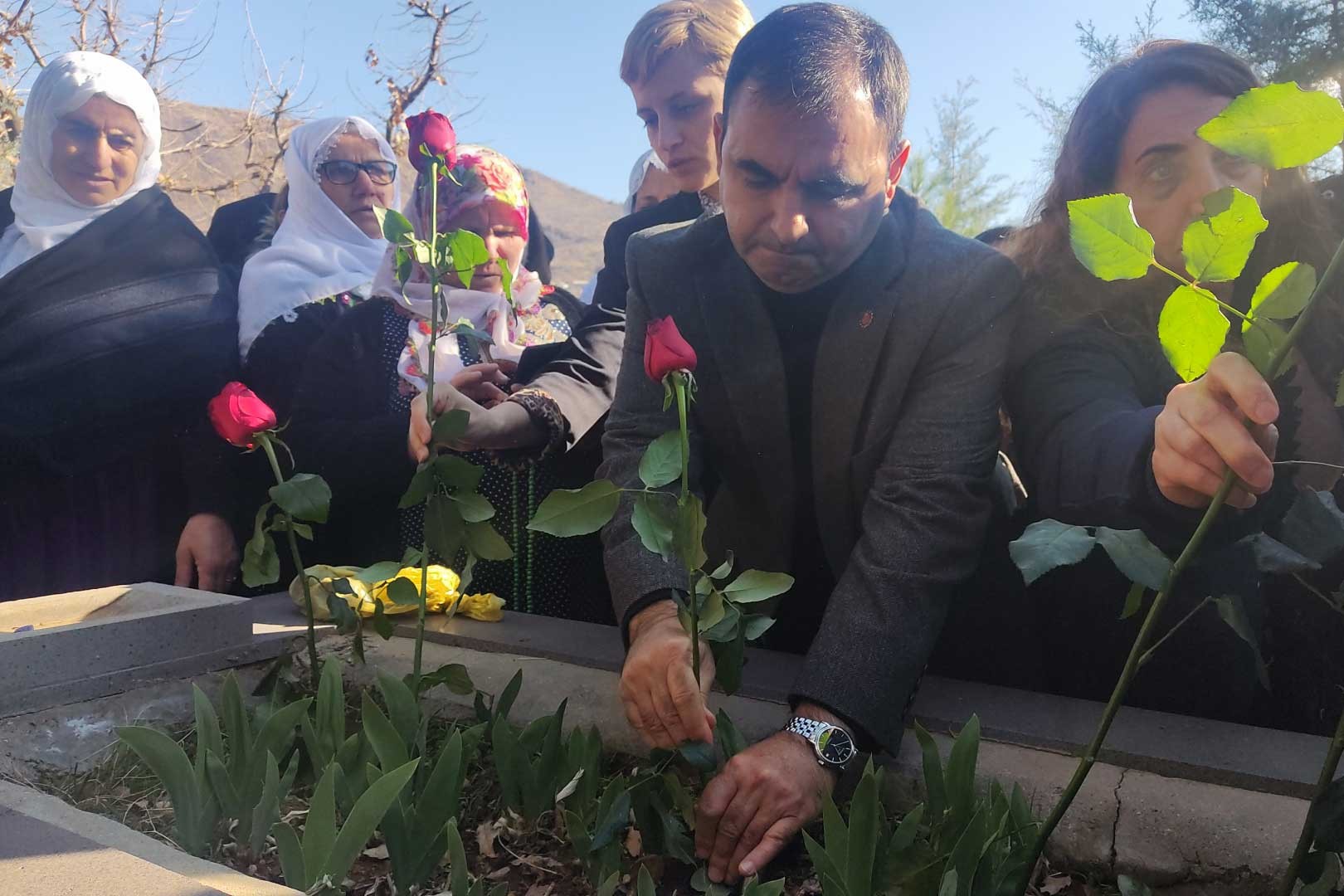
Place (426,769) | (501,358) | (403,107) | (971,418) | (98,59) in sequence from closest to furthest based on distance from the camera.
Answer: (426,769), (971,418), (501,358), (98,59), (403,107)

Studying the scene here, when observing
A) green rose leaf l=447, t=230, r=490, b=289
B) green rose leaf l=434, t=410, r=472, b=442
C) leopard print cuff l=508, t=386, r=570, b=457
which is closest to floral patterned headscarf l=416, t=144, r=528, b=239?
leopard print cuff l=508, t=386, r=570, b=457

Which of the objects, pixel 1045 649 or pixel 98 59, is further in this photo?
pixel 98 59

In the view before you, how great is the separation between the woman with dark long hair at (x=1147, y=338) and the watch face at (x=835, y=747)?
0.50m

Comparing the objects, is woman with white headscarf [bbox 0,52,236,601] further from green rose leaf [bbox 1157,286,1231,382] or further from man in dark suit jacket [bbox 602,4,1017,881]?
green rose leaf [bbox 1157,286,1231,382]

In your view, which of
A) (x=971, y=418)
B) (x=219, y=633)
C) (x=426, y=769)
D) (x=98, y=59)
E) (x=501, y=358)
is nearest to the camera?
(x=426, y=769)

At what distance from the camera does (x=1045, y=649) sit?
2137 millimetres

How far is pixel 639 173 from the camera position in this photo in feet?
12.3

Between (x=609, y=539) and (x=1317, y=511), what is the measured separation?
110cm

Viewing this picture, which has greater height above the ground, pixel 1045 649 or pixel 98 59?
pixel 98 59

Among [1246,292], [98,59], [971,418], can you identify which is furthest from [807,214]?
[98,59]

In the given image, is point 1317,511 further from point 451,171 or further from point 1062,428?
point 451,171

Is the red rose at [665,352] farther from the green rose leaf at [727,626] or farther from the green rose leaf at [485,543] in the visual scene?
the green rose leaf at [485,543]

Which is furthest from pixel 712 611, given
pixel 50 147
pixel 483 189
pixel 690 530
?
pixel 50 147

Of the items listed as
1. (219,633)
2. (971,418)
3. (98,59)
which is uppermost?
(98,59)
